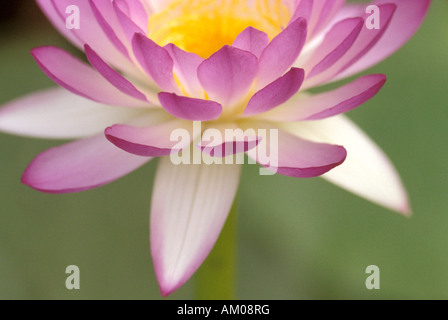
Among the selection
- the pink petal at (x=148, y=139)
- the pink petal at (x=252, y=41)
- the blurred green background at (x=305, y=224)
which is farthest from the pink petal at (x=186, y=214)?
the blurred green background at (x=305, y=224)

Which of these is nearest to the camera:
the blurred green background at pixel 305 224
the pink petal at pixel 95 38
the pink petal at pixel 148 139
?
the pink petal at pixel 148 139

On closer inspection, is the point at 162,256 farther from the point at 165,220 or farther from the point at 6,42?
the point at 6,42

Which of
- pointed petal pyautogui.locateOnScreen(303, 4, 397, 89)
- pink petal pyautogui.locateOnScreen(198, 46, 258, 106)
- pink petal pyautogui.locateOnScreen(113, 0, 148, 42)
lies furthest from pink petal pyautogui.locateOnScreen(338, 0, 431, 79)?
pink petal pyautogui.locateOnScreen(113, 0, 148, 42)

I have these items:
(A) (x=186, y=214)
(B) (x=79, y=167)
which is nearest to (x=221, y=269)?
(A) (x=186, y=214)

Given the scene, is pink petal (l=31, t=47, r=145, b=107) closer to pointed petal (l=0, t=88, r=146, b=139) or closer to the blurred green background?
pointed petal (l=0, t=88, r=146, b=139)

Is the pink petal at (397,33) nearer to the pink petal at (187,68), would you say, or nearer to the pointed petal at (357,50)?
the pointed petal at (357,50)

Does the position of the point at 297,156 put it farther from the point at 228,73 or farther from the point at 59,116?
the point at 59,116
